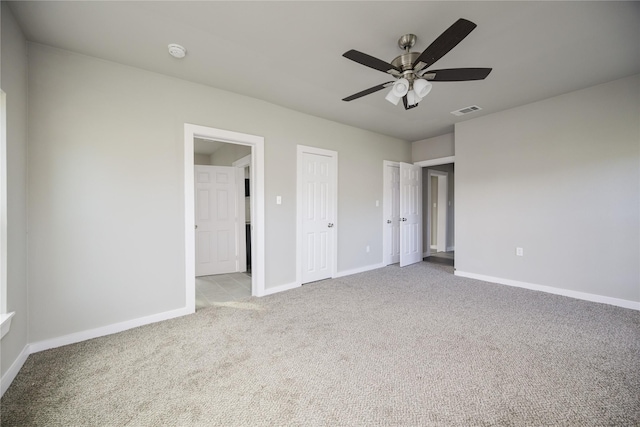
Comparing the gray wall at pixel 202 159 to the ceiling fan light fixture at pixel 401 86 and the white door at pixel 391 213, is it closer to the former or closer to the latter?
the white door at pixel 391 213

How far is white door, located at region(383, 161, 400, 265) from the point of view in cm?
516

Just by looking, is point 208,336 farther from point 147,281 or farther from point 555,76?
point 555,76

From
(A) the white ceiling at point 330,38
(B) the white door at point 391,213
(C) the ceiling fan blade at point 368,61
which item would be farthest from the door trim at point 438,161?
(C) the ceiling fan blade at point 368,61

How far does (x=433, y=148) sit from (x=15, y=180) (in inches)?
228

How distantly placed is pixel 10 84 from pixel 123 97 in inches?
31.1

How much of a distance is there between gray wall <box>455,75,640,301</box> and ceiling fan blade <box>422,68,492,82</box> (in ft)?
7.59

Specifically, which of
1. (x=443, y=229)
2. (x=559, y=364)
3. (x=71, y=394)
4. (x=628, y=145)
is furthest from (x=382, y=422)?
(x=443, y=229)

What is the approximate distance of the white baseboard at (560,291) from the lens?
9.88 feet

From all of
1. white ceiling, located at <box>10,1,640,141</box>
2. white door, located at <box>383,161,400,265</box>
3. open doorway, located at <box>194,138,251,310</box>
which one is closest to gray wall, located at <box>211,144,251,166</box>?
open doorway, located at <box>194,138,251,310</box>

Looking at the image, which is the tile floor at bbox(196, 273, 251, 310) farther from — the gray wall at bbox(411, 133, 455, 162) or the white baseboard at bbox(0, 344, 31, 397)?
the gray wall at bbox(411, 133, 455, 162)

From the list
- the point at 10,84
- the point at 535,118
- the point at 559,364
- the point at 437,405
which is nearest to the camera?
the point at 437,405

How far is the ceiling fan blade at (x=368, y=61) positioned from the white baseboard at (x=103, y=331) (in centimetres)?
295

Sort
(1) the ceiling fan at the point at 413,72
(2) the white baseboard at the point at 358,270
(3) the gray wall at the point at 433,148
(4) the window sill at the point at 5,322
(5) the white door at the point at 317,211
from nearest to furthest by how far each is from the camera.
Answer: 1. (4) the window sill at the point at 5,322
2. (1) the ceiling fan at the point at 413,72
3. (5) the white door at the point at 317,211
4. (2) the white baseboard at the point at 358,270
5. (3) the gray wall at the point at 433,148

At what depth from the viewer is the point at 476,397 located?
63.6 inches
